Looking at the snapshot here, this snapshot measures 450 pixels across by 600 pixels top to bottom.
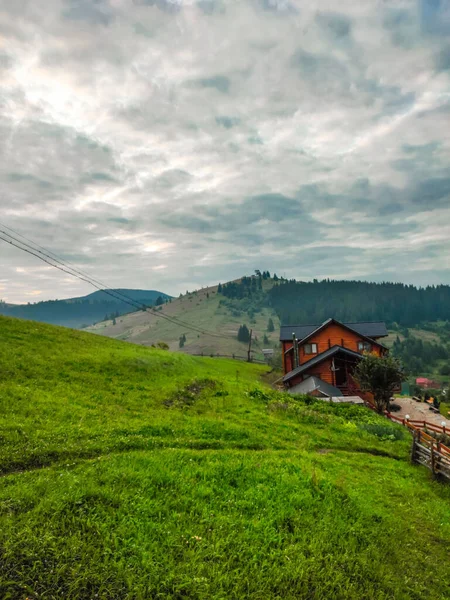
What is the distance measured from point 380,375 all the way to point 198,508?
29915mm

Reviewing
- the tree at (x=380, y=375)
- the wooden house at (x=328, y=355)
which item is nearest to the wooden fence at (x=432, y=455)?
the tree at (x=380, y=375)

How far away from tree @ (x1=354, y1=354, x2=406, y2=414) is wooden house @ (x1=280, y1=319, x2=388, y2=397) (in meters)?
9.65

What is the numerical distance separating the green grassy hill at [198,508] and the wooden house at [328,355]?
2701cm

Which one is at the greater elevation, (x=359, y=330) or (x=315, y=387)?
(x=359, y=330)

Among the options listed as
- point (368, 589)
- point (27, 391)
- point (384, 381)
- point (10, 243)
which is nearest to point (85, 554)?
point (368, 589)

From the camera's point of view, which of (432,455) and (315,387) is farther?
(315,387)

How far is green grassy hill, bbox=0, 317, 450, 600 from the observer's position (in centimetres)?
861

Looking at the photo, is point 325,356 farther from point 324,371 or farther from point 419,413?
point 419,413

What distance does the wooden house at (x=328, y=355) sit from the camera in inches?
1976

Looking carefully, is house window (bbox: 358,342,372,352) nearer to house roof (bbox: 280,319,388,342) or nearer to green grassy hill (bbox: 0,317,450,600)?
house roof (bbox: 280,319,388,342)

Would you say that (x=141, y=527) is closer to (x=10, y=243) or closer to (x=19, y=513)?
(x=19, y=513)

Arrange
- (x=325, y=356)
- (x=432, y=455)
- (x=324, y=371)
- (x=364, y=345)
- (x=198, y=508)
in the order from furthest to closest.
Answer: (x=364, y=345)
(x=324, y=371)
(x=325, y=356)
(x=432, y=455)
(x=198, y=508)

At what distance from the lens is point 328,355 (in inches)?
1978


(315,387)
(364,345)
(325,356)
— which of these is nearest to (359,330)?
(364,345)
